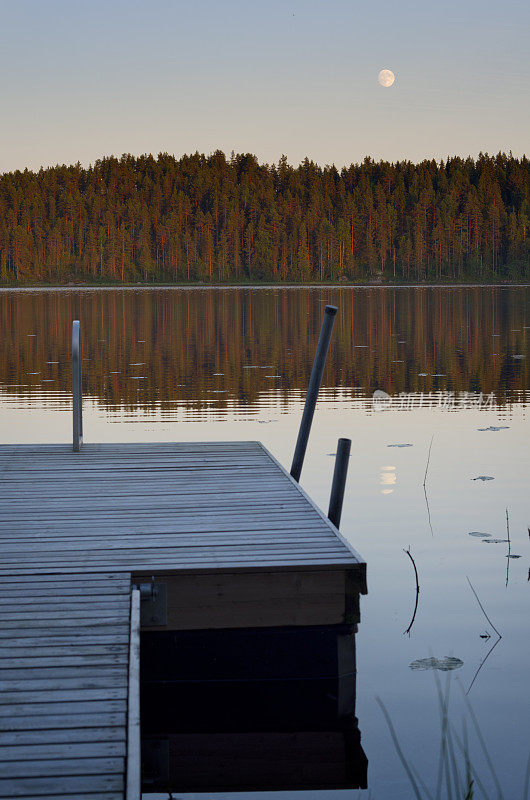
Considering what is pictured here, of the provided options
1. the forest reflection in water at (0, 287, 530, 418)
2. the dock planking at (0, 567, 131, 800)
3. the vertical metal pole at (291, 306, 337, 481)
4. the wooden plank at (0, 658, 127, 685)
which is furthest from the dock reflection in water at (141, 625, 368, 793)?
the forest reflection in water at (0, 287, 530, 418)

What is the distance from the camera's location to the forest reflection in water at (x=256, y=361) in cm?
1827

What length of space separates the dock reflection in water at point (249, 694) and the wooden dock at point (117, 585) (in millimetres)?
129

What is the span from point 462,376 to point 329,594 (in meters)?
16.1

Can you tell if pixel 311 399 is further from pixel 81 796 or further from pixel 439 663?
pixel 81 796

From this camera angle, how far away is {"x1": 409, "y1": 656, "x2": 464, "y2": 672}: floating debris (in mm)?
5668

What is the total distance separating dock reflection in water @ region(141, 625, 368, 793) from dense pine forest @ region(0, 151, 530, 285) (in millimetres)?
113337

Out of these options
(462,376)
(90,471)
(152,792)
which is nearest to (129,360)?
(462,376)

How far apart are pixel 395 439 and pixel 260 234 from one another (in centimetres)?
10960

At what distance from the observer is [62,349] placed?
27.3 metres

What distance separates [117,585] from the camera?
4.99 meters

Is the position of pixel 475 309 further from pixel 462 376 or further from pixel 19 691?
pixel 19 691

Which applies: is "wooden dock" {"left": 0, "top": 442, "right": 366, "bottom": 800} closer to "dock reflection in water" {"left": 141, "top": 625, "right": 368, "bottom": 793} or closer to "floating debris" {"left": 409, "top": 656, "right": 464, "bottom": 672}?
"dock reflection in water" {"left": 141, "top": 625, "right": 368, "bottom": 793}

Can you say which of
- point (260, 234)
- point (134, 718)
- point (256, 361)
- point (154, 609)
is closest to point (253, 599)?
point (154, 609)

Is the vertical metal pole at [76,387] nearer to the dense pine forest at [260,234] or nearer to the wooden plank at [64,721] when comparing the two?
the wooden plank at [64,721]
